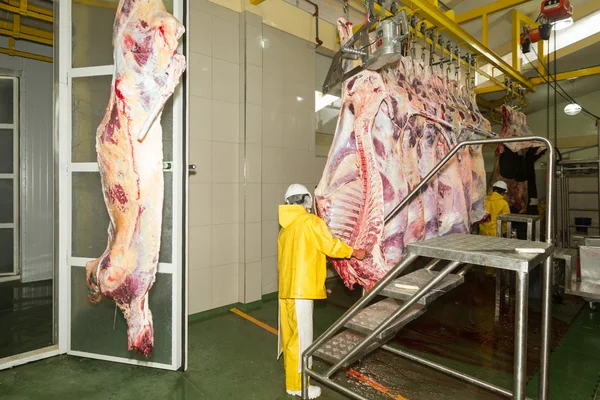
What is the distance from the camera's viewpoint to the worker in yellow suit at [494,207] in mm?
5699

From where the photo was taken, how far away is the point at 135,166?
2.53 meters

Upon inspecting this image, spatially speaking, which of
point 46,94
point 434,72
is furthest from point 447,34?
point 46,94

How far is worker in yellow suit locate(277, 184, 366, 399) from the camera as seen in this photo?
2719 millimetres

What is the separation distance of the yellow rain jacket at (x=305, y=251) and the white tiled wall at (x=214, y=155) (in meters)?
1.76

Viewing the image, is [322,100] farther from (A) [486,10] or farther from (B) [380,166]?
(B) [380,166]

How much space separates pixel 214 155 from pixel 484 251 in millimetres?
3393

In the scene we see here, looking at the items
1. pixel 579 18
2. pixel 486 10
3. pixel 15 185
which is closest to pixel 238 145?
pixel 486 10

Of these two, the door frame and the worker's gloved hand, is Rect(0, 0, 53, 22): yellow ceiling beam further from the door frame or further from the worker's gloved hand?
the worker's gloved hand

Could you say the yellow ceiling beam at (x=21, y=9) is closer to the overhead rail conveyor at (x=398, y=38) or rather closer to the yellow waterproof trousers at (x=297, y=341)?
the overhead rail conveyor at (x=398, y=38)

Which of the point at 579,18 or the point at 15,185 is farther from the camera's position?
the point at 579,18

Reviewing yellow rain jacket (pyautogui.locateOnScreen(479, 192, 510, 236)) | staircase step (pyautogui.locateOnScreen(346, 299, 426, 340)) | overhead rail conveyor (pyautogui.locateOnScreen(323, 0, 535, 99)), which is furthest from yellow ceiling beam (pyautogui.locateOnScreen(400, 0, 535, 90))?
staircase step (pyautogui.locateOnScreen(346, 299, 426, 340))

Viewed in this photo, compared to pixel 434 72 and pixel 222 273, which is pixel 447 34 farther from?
pixel 222 273

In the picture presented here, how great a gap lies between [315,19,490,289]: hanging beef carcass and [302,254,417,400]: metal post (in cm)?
55

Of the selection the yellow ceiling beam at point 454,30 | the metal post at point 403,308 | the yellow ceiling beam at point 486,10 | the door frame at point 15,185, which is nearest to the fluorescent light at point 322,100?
the yellow ceiling beam at point 486,10
